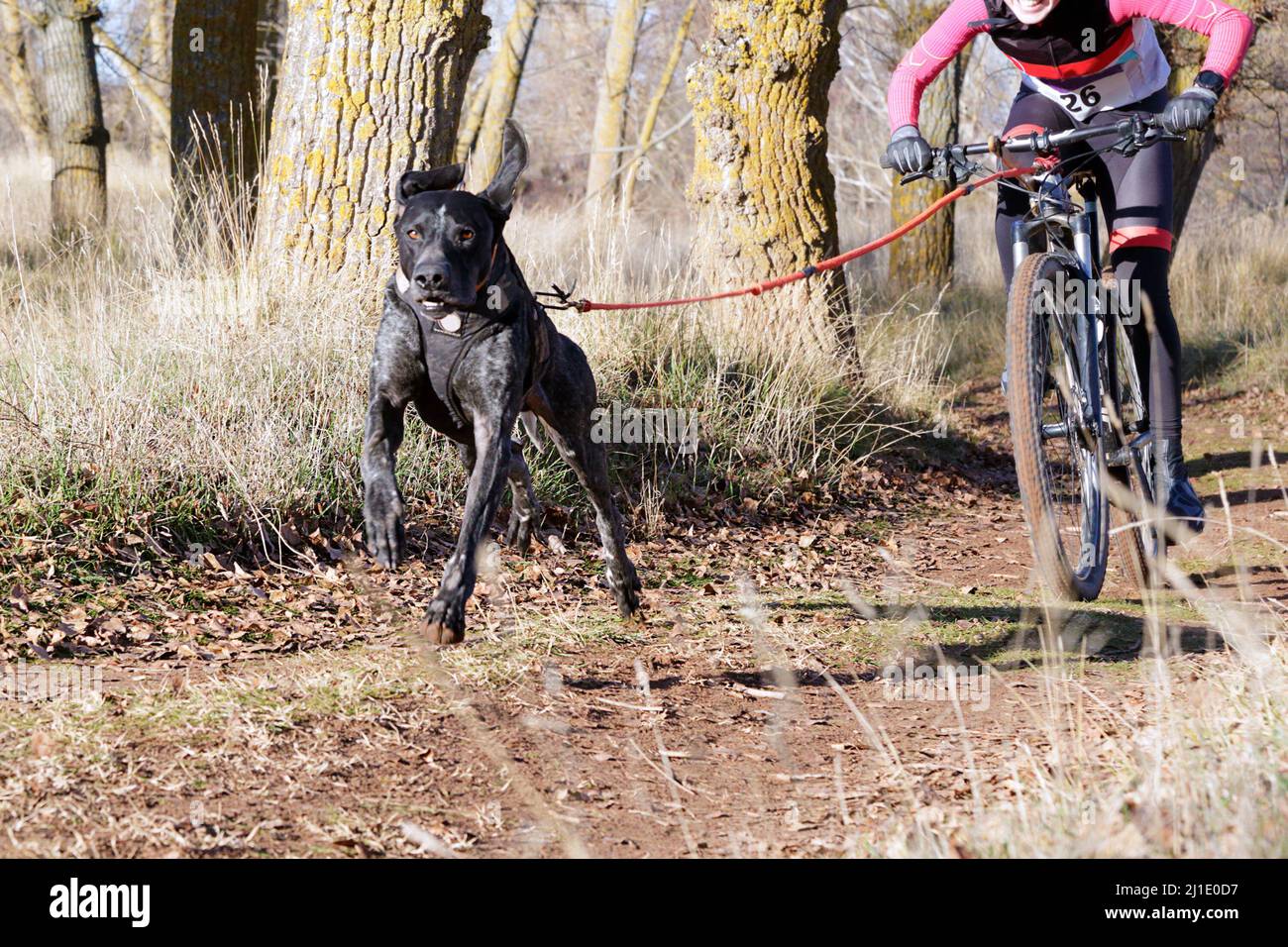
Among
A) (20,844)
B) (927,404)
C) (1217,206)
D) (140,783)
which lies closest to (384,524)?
(140,783)

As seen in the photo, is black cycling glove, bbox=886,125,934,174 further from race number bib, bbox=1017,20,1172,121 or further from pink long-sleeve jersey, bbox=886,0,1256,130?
race number bib, bbox=1017,20,1172,121

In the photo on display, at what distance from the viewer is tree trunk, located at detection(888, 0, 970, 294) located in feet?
40.8

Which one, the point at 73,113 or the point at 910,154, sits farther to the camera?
the point at 73,113

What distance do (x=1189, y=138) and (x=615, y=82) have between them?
996cm

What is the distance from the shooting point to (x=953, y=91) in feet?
43.2

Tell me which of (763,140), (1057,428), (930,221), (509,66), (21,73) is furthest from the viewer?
(21,73)

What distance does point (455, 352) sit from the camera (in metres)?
3.60

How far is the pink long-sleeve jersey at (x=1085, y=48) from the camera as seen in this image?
411 centimetres

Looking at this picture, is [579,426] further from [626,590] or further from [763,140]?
[763,140]

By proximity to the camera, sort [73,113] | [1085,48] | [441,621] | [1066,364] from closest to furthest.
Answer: [441,621]
[1066,364]
[1085,48]
[73,113]

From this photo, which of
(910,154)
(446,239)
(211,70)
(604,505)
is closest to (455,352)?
(446,239)

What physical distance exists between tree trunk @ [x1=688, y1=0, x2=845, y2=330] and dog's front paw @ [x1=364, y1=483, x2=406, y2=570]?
4613mm
